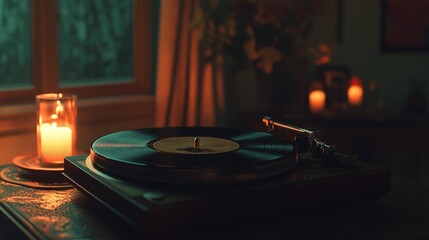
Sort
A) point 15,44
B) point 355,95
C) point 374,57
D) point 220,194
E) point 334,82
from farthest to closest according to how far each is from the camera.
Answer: point 374,57
point 334,82
point 355,95
point 15,44
point 220,194

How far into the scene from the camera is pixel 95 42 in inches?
91.6

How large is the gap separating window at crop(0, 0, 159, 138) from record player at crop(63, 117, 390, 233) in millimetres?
929

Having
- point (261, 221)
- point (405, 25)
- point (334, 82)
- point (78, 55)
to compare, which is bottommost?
point (261, 221)

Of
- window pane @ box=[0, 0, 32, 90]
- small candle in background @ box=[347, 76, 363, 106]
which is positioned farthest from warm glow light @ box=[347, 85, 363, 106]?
window pane @ box=[0, 0, 32, 90]

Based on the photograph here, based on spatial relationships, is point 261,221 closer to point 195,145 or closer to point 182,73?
point 195,145

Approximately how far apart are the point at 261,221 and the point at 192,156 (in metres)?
0.15

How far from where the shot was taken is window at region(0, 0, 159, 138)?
2.08m

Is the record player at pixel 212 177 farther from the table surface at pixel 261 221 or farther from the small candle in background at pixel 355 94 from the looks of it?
the small candle in background at pixel 355 94

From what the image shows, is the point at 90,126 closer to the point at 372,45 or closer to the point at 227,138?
the point at 227,138

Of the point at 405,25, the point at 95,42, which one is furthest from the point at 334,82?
the point at 95,42

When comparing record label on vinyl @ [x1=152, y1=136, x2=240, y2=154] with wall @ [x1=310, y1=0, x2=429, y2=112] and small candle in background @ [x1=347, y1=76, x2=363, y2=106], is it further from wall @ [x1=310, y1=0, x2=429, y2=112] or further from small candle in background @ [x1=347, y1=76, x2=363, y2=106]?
wall @ [x1=310, y1=0, x2=429, y2=112]

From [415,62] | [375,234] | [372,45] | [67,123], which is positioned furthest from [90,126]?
[415,62]

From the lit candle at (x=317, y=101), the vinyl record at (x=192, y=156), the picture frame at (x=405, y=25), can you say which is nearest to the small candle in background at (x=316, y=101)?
the lit candle at (x=317, y=101)

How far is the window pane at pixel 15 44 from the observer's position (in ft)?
6.81
